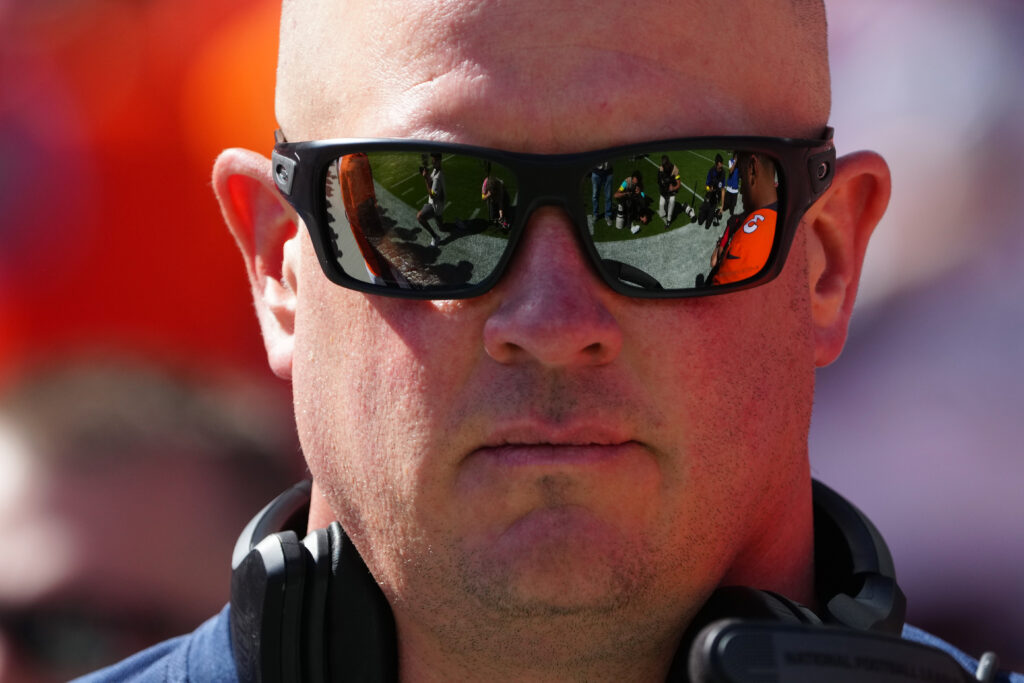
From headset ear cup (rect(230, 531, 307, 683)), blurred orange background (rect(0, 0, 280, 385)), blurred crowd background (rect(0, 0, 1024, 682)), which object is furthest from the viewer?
blurred orange background (rect(0, 0, 280, 385))

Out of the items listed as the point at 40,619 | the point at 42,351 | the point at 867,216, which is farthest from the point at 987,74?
the point at 40,619

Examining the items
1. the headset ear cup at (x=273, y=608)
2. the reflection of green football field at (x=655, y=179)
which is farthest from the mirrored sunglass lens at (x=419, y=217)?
the headset ear cup at (x=273, y=608)

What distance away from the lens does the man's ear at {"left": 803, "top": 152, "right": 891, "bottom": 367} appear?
5.81 feet

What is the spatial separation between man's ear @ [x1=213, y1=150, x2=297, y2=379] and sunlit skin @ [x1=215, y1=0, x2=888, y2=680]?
0.23 metres

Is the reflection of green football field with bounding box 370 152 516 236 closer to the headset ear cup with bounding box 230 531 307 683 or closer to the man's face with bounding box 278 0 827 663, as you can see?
the man's face with bounding box 278 0 827 663

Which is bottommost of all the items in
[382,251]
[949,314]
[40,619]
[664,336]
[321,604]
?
[40,619]

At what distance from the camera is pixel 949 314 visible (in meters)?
2.90

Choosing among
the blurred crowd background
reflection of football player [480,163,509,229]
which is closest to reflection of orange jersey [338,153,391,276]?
reflection of football player [480,163,509,229]

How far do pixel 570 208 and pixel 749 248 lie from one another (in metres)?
0.26

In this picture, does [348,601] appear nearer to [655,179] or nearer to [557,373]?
[557,373]

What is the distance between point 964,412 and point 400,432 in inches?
71.9

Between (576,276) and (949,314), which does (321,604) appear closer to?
(576,276)

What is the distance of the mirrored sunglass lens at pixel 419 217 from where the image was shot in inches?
57.7

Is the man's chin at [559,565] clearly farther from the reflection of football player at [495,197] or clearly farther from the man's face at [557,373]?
the reflection of football player at [495,197]
